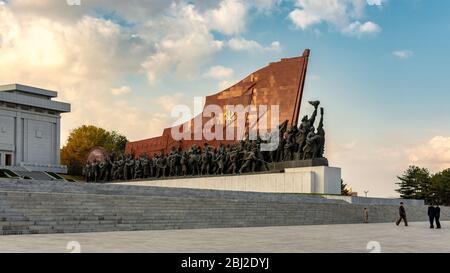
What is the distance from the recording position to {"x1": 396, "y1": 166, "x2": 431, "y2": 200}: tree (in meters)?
44.0

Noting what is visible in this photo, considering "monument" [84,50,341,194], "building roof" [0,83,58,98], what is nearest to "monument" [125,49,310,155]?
"monument" [84,50,341,194]

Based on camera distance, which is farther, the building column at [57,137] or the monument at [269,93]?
the building column at [57,137]

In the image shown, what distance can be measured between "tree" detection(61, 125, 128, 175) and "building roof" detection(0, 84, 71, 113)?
24.1 feet

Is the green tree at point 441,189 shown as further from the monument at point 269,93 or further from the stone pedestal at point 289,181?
the stone pedestal at point 289,181

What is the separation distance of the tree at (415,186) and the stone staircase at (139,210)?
24.8m

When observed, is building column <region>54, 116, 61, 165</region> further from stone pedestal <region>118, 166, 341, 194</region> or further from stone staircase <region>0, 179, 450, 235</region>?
stone staircase <region>0, 179, 450, 235</region>

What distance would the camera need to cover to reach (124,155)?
35312mm

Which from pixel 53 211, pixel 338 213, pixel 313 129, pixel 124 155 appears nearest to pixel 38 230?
pixel 53 211

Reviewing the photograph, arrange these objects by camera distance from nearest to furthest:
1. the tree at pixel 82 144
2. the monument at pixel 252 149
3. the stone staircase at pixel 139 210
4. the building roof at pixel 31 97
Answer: the stone staircase at pixel 139 210 < the monument at pixel 252 149 < the building roof at pixel 31 97 < the tree at pixel 82 144

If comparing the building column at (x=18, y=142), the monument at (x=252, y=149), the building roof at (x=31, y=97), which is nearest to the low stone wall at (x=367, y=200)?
the monument at (x=252, y=149)

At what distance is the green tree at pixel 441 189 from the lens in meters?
43.2

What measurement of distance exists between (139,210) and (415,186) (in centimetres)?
3522

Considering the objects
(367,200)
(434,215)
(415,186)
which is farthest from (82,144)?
(434,215)
